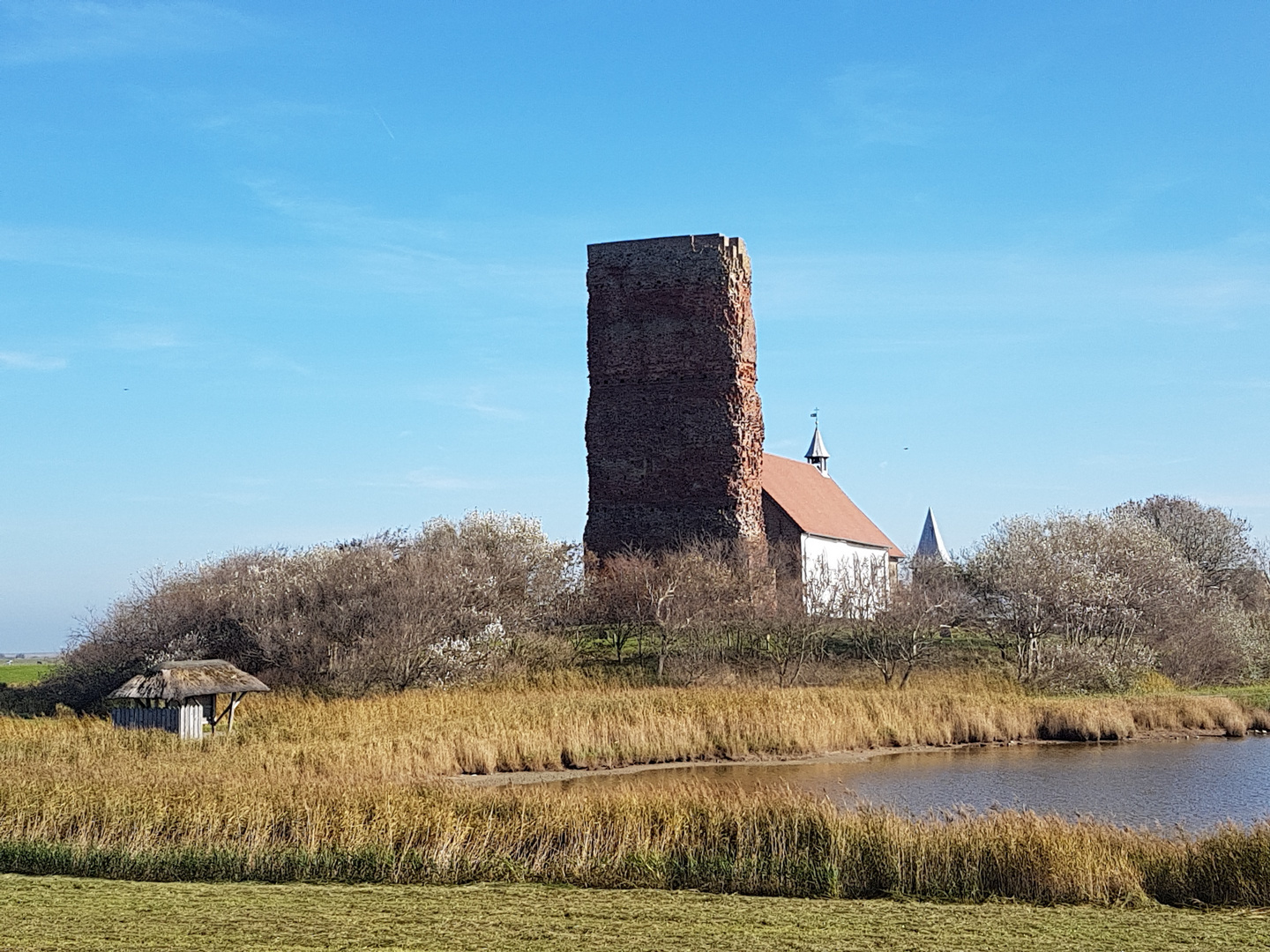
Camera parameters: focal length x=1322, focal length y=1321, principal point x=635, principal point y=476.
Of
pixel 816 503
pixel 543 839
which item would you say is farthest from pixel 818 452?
pixel 543 839

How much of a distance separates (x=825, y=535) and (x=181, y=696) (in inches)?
1152

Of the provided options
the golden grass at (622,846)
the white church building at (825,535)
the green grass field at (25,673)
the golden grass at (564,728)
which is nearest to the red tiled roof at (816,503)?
the white church building at (825,535)

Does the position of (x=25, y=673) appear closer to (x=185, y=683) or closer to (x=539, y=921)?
(x=185, y=683)

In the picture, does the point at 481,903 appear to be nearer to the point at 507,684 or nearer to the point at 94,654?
Answer: the point at 507,684

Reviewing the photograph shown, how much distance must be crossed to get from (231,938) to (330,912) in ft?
3.70

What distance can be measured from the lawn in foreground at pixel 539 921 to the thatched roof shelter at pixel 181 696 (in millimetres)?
10086

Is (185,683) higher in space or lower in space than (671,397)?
lower

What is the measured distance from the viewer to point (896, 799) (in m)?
18.0

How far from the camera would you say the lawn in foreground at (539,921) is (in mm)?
9297

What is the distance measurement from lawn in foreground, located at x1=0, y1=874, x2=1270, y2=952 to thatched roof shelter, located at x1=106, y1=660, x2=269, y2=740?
10.1 m

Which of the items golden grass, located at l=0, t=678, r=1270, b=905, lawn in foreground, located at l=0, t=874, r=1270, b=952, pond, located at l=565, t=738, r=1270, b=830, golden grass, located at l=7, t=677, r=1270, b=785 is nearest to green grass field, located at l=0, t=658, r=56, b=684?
golden grass, located at l=7, t=677, r=1270, b=785

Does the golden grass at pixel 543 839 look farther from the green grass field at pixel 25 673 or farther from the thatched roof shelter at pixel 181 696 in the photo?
the green grass field at pixel 25 673

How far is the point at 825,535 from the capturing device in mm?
47188

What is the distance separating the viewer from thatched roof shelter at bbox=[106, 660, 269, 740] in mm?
21719
